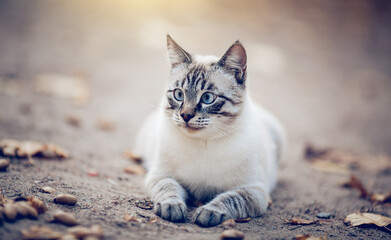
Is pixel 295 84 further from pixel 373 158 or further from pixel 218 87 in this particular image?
pixel 218 87

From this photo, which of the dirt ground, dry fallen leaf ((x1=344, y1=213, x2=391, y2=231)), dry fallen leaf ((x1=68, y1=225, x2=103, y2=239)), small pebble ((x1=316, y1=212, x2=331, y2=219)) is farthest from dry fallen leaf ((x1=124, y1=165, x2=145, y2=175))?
dry fallen leaf ((x1=344, y1=213, x2=391, y2=231))

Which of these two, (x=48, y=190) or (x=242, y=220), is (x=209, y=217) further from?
(x=48, y=190)

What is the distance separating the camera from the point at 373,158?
5066 millimetres

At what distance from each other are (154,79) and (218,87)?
167 inches

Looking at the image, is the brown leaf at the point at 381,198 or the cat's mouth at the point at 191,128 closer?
the cat's mouth at the point at 191,128

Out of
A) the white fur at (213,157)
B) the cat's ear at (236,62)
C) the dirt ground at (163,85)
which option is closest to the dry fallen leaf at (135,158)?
the dirt ground at (163,85)

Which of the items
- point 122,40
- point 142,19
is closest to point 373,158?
point 122,40

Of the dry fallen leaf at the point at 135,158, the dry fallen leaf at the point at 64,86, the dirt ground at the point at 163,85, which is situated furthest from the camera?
the dry fallen leaf at the point at 64,86

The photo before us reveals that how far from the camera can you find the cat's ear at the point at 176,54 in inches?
122

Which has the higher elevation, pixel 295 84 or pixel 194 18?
pixel 194 18

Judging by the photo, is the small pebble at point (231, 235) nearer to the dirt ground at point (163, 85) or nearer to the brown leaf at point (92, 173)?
the dirt ground at point (163, 85)

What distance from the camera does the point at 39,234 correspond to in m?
1.88

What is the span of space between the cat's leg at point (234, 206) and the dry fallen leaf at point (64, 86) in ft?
12.8

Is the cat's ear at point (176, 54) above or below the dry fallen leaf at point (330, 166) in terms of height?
above
